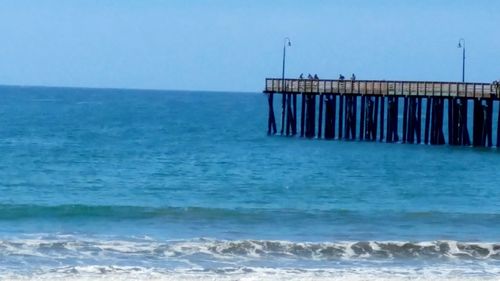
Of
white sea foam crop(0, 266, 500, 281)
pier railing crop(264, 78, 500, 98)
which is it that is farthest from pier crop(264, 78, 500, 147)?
white sea foam crop(0, 266, 500, 281)

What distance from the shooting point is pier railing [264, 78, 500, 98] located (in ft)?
161

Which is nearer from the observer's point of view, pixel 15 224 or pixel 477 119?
pixel 15 224

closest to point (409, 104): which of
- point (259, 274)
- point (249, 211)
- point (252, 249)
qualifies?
point (249, 211)

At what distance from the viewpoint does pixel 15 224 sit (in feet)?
92.8

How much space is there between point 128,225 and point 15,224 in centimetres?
251

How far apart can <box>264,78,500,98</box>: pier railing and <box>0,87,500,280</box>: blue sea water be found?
7.40 feet

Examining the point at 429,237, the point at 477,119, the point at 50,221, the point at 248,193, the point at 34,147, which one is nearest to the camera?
the point at 429,237

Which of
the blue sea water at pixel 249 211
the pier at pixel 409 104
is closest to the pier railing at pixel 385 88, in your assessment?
the pier at pixel 409 104

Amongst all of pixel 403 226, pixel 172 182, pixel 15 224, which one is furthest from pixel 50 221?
pixel 172 182

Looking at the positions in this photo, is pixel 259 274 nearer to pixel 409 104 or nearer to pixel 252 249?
pixel 252 249

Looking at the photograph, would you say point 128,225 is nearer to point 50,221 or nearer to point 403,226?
point 50,221

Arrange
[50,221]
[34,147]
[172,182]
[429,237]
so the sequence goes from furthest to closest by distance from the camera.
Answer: [34,147], [172,182], [50,221], [429,237]

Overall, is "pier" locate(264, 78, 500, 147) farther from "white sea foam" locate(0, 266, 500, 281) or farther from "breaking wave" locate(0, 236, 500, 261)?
"white sea foam" locate(0, 266, 500, 281)

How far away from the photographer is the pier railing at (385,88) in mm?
49094
